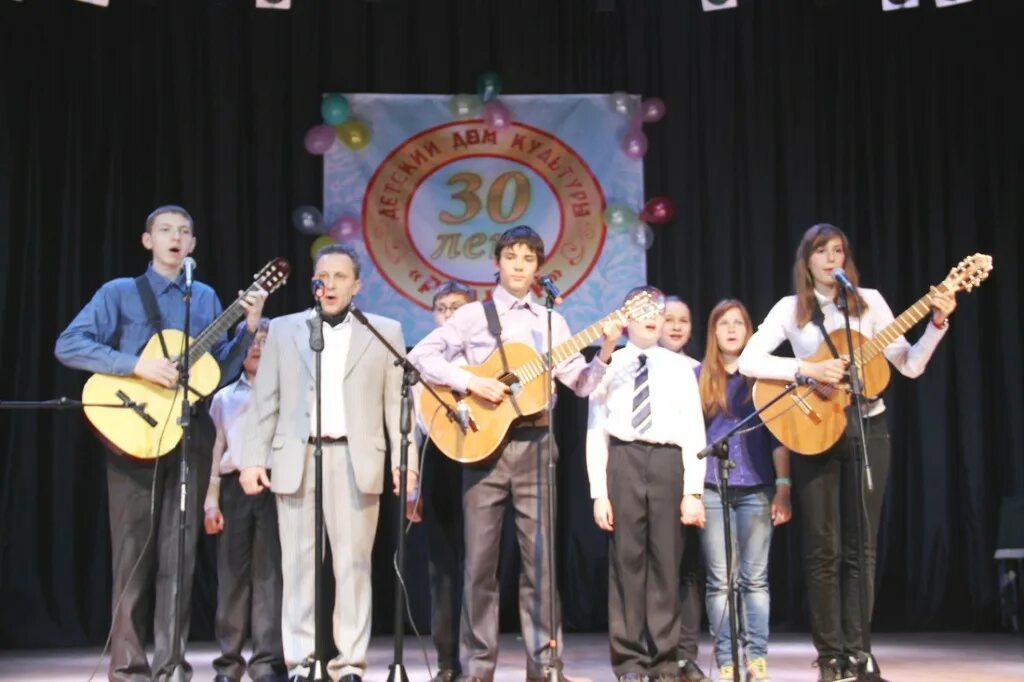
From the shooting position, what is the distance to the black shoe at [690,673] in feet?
17.5

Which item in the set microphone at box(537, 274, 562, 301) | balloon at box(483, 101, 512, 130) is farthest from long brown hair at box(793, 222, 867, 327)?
balloon at box(483, 101, 512, 130)

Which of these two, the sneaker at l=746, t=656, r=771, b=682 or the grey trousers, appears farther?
the sneaker at l=746, t=656, r=771, b=682

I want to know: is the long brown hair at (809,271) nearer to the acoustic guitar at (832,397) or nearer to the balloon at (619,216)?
the acoustic guitar at (832,397)

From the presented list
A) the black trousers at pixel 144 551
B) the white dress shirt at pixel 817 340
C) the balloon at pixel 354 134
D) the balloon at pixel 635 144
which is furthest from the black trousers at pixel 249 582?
the balloon at pixel 635 144

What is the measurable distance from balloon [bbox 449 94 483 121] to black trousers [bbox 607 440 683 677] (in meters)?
3.55

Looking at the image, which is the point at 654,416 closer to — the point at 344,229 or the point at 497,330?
the point at 497,330

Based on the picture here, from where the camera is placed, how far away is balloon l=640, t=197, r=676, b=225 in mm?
8039

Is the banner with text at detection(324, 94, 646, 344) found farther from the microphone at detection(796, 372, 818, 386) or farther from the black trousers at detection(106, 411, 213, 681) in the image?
the black trousers at detection(106, 411, 213, 681)

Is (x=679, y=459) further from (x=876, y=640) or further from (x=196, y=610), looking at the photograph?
(x=196, y=610)

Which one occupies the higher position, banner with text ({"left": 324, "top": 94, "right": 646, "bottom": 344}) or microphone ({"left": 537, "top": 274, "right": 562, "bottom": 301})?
banner with text ({"left": 324, "top": 94, "right": 646, "bottom": 344})

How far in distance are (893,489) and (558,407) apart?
232 centimetres

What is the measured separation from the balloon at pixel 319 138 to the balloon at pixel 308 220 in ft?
1.29

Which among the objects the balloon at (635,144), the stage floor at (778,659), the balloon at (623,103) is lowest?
the stage floor at (778,659)

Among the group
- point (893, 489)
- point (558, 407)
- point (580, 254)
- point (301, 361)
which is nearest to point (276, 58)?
point (580, 254)
